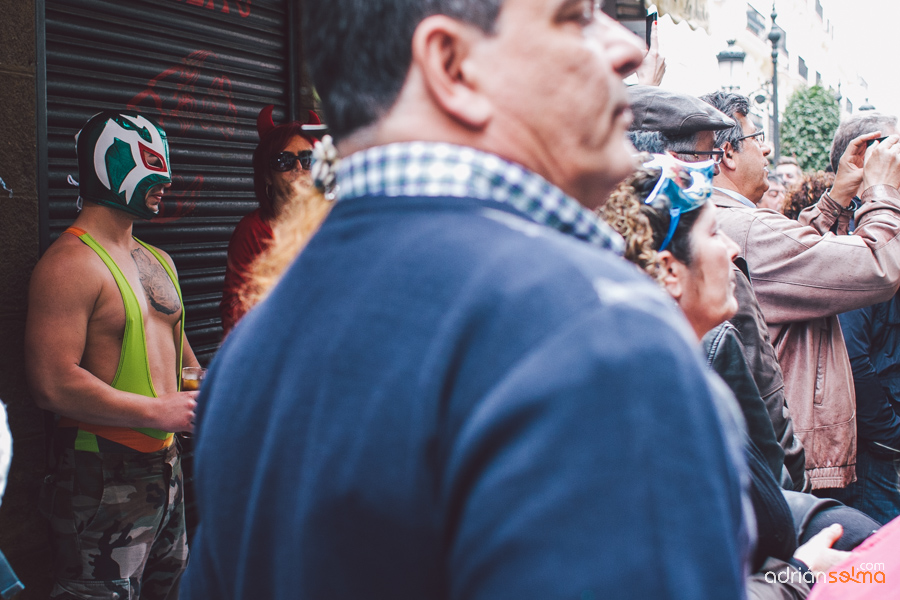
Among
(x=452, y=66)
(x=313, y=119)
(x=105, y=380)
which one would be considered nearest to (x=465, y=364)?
(x=452, y=66)

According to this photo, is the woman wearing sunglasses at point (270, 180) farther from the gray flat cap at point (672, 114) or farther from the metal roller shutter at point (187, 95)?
the gray flat cap at point (672, 114)

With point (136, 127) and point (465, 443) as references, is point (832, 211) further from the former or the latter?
point (465, 443)

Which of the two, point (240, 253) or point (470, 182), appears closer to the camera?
point (470, 182)

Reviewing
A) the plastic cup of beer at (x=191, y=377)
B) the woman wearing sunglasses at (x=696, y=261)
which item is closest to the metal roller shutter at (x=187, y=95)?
the plastic cup of beer at (x=191, y=377)

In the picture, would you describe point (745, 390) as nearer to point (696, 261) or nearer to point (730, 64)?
point (696, 261)

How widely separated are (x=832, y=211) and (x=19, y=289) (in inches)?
161

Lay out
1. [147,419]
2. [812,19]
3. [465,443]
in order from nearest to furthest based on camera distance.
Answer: [465,443] → [147,419] → [812,19]

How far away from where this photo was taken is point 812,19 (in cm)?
3606

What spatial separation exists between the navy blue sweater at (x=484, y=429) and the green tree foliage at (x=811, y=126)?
19.9m

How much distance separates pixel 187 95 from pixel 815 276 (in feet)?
9.98

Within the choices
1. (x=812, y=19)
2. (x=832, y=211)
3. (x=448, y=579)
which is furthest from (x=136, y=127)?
(x=812, y=19)

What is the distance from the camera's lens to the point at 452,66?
70 cm

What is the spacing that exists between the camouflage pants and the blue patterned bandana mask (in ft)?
6.94

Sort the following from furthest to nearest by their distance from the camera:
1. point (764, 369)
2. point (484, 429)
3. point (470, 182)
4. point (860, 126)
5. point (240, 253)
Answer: point (860, 126) < point (240, 253) < point (764, 369) < point (470, 182) < point (484, 429)
